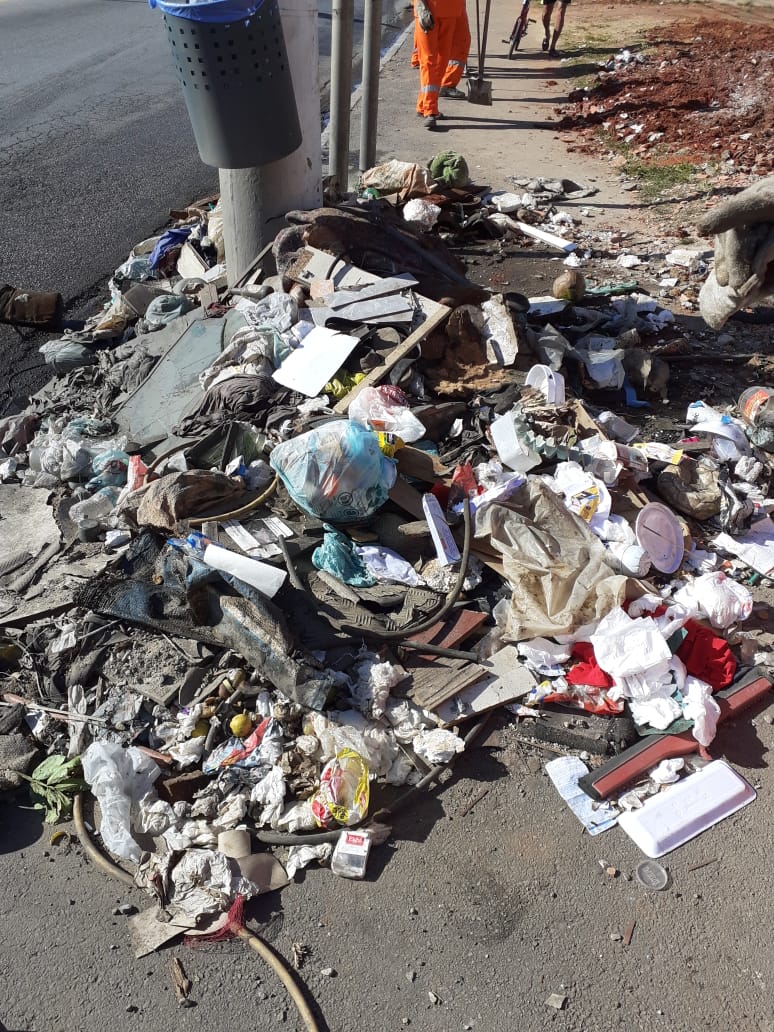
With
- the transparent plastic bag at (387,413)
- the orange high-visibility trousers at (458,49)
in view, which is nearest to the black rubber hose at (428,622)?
the transparent plastic bag at (387,413)

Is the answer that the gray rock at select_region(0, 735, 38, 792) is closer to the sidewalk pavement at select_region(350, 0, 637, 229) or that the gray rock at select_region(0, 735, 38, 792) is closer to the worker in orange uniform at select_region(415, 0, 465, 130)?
the sidewalk pavement at select_region(350, 0, 637, 229)

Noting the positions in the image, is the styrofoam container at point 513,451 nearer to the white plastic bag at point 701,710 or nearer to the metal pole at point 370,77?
the white plastic bag at point 701,710

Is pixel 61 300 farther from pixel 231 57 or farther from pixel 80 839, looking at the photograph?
pixel 80 839

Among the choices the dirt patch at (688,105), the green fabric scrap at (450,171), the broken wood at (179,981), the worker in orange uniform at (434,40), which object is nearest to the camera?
the broken wood at (179,981)

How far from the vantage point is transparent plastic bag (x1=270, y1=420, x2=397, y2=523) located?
369 centimetres

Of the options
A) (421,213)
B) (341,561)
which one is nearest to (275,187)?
(421,213)

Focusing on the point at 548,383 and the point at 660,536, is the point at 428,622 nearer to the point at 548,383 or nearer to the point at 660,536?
the point at 660,536

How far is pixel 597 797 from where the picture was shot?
2.95 metres

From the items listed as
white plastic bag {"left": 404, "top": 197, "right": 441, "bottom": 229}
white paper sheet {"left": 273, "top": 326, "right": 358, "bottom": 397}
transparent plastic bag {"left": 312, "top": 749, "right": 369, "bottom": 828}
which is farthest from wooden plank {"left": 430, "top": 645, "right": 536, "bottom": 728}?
white plastic bag {"left": 404, "top": 197, "right": 441, "bottom": 229}

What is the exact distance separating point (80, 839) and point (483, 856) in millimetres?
1483

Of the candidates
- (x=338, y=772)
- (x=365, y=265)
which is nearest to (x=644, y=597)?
(x=338, y=772)

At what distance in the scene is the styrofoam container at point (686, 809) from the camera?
283cm

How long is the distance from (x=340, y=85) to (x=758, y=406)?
507 centimetres

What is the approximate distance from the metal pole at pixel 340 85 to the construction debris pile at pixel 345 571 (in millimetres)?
2607
